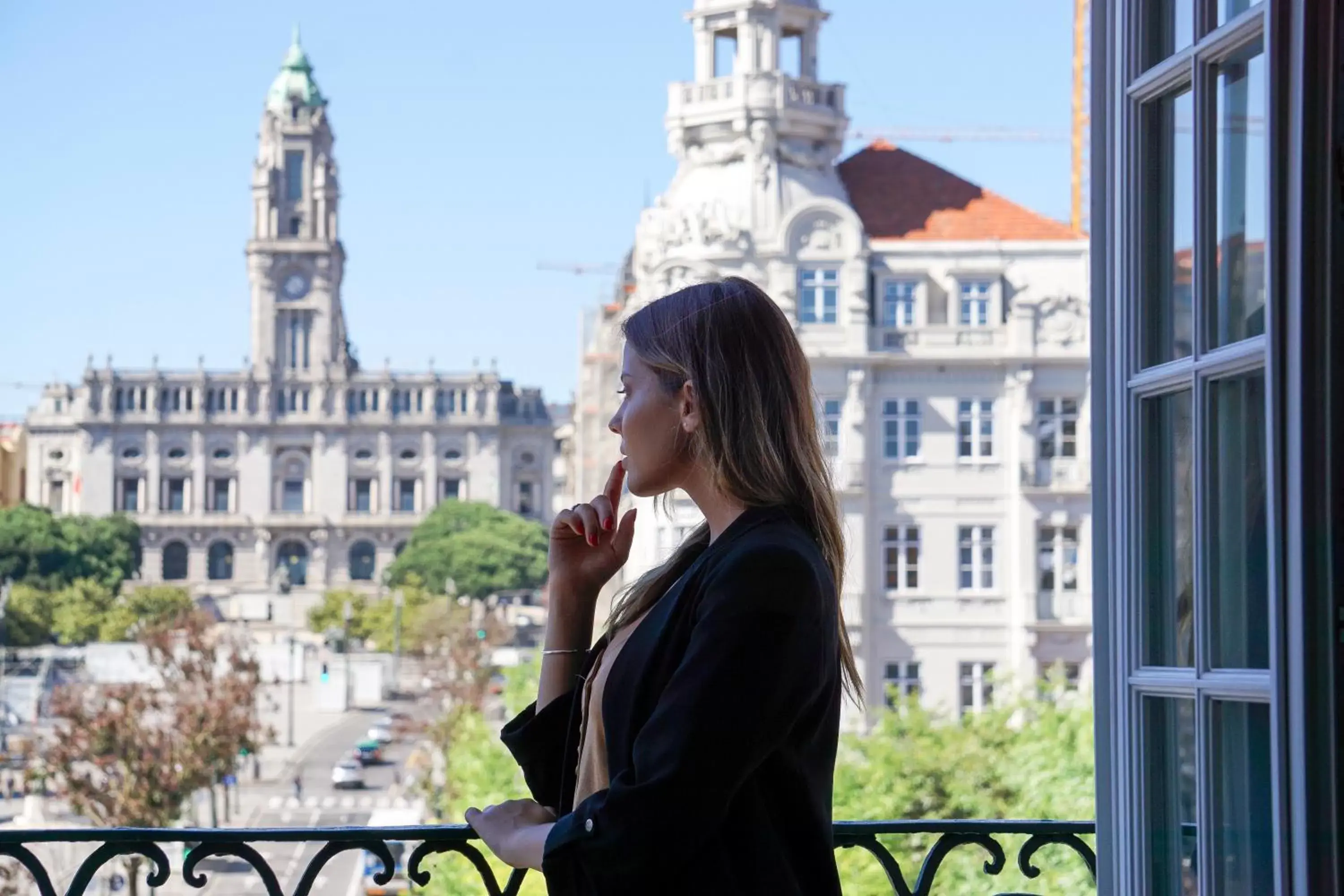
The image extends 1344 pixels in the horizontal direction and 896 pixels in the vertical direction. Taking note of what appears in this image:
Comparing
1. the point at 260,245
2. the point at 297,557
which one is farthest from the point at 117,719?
the point at 260,245

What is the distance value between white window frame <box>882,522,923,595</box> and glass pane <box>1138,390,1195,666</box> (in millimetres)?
30498

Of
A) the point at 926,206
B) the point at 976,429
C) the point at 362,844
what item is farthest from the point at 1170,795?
the point at 926,206

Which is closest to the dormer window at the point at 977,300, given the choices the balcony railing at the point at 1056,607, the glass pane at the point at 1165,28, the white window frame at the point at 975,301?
the white window frame at the point at 975,301

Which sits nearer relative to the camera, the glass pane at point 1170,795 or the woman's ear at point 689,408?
the woman's ear at point 689,408

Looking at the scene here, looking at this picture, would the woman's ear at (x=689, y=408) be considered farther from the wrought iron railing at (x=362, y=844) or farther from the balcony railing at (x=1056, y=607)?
the balcony railing at (x=1056, y=607)

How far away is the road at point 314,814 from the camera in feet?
125

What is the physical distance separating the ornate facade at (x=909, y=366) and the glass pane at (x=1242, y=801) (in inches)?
1159

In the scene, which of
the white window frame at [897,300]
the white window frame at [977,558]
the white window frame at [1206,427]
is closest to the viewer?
the white window frame at [1206,427]

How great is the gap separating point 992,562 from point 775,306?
31.5m

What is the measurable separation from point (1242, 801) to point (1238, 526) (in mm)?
330

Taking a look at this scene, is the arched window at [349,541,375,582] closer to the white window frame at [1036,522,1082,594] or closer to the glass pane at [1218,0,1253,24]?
the white window frame at [1036,522,1082,594]

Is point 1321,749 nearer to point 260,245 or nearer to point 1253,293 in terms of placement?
point 1253,293

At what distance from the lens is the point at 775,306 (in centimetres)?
203

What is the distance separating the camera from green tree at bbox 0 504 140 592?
77.2 m
